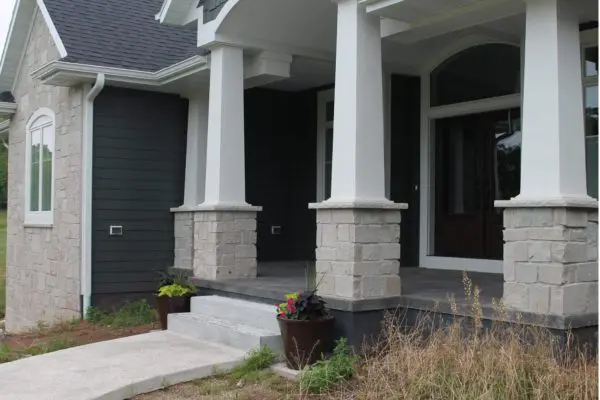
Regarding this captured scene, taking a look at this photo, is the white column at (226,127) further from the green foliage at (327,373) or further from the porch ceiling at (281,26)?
the green foliage at (327,373)

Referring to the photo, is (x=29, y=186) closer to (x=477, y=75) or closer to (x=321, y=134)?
(x=321, y=134)

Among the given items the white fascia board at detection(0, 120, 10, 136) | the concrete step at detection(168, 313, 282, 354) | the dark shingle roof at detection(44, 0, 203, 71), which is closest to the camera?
the concrete step at detection(168, 313, 282, 354)

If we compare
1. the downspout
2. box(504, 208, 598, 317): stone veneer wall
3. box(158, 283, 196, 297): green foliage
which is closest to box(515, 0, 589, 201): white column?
box(504, 208, 598, 317): stone veneer wall

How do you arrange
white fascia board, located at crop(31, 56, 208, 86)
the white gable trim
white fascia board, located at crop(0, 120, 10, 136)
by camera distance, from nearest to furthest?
white fascia board, located at crop(31, 56, 208, 86) → the white gable trim → white fascia board, located at crop(0, 120, 10, 136)

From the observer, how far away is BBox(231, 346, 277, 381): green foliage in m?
5.52

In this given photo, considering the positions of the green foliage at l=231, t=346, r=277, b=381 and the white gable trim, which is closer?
the green foliage at l=231, t=346, r=277, b=381

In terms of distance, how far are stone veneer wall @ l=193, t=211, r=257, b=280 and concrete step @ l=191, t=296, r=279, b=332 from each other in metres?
0.45

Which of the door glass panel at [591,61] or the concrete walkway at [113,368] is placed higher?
the door glass panel at [591,61]

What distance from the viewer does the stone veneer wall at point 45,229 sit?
9070mm

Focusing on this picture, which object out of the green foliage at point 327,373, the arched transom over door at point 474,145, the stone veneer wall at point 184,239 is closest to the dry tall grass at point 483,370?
the green foliage at point 327,373

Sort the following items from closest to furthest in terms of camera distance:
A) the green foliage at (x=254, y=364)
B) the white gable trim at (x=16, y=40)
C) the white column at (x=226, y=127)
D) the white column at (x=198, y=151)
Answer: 1. the green foliage at (x=254, y=364)
2. the white column at (x=226, y=127)
3. the white column at (x=198, y=151)
4. the white gable trim at (x=16, y=40)

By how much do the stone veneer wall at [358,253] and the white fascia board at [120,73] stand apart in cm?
317

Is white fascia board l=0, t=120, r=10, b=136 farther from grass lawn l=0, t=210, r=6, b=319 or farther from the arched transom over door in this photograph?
the arched transom over door

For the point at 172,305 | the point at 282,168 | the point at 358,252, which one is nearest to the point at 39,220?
the point at 282,168
